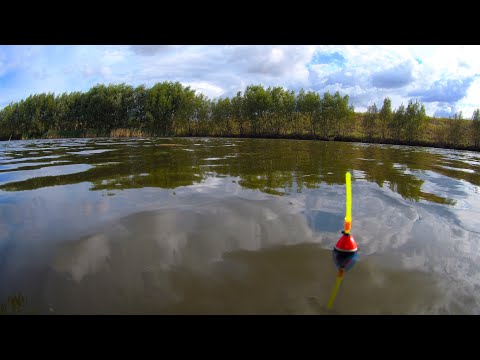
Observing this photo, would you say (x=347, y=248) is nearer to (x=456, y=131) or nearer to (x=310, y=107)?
(x=456, y=131)

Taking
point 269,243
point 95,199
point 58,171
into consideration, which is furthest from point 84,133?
point 269,243

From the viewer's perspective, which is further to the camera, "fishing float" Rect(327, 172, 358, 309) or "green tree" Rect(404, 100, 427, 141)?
"green tree" Rect(404, 100, 427, 141)

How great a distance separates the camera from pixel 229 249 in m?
5.26

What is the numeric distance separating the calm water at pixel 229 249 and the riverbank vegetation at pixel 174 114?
Result: 52893 mm

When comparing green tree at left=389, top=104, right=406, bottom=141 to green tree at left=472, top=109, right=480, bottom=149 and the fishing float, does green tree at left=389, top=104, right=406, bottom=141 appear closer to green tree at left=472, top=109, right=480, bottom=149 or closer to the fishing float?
green tree at left=472, top=109, right=480, bottom=149

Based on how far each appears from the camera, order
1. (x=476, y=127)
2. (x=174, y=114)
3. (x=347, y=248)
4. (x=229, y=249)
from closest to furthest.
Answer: (x=347, y=248) → (x=229, y=249) → (x=476, y=127) → (x=174, y=114)

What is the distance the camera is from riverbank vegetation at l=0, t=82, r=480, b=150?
62062mm

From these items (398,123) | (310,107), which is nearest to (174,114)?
(310,107)

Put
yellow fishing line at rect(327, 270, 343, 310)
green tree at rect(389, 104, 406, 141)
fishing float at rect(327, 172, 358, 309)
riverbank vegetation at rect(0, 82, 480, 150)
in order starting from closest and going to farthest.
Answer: yellow fishing line at rect(327, 270, 343, 310) < fishing float at rect(327, 172, 358, 309) < green tree at rect(389, 104, 406, 141) < riverbank vegetation at rect(0, 82, 480, 150)

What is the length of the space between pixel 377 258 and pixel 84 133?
7116 cm

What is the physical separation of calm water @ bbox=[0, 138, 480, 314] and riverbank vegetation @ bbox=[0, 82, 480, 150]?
52.9 m

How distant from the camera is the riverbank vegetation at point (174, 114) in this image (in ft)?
204

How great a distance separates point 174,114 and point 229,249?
69411 millimetres

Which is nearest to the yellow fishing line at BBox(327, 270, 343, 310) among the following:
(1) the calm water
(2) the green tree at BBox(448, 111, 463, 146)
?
(1) the calm water
